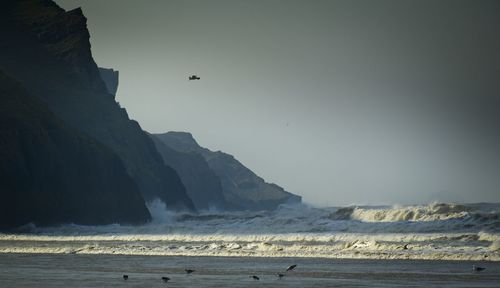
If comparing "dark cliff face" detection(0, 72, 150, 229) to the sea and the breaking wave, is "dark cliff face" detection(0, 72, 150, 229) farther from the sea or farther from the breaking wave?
the sea

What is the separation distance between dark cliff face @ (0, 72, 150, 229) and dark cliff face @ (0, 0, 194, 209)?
21.5 metres

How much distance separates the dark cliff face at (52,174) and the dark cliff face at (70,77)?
21512 mm

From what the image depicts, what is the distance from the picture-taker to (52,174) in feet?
372

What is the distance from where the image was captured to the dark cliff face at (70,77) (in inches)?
5994

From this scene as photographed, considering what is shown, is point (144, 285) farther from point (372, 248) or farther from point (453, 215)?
point (453, 215)

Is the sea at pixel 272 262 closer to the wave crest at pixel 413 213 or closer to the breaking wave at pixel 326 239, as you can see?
the breaking wave at pixel 326 239

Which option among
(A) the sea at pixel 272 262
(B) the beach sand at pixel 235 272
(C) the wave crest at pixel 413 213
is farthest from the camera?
(C) the wave crest at pixel 413 213

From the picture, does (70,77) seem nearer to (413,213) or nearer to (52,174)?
(52,174)

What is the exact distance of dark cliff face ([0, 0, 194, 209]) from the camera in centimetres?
15225

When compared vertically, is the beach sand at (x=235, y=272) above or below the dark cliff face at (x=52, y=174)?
below

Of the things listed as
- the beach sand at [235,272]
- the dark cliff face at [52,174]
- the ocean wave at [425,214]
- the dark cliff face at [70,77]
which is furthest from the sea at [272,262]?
the dark cliff face at [70,77]

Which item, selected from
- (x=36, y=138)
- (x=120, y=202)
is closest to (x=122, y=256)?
(x=36, y=138)

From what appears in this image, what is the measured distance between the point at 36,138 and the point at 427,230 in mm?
53424

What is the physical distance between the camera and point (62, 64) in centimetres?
15738
